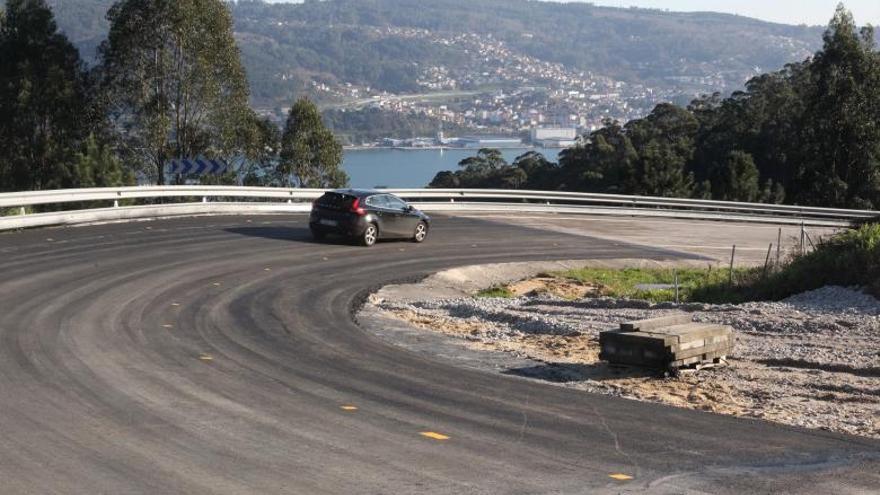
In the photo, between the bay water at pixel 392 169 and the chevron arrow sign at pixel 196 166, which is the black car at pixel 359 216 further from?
the bay water at pixel 392 169

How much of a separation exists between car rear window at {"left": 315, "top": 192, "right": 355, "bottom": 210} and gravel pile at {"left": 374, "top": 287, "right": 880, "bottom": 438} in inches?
310

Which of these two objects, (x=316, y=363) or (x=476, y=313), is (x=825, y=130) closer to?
(x=476, y=313)

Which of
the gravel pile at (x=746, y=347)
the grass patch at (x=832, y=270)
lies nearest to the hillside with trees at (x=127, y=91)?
the grass patch at (x=832, y=270)

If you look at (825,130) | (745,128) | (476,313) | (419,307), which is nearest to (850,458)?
(476,313)

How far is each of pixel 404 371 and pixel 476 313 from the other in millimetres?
5611

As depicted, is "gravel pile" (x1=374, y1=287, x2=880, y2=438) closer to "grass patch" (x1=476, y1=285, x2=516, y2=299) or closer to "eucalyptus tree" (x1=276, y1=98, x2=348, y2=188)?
"grass patch" (x1=476, y1=285, x2=516, y2=299)

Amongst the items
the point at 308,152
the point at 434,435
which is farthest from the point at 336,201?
the point at 308,152

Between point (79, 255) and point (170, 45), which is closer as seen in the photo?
point (79, 255)

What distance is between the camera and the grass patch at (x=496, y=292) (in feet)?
80.9

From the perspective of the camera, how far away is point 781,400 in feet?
40.1

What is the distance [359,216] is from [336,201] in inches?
28.0

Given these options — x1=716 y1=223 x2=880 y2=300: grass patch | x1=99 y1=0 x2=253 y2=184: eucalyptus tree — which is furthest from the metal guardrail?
x1=716 y1=223 x2=880 y2=300: grass patch

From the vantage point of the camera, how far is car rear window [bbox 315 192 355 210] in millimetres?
28609

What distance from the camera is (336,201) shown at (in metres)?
28.7
